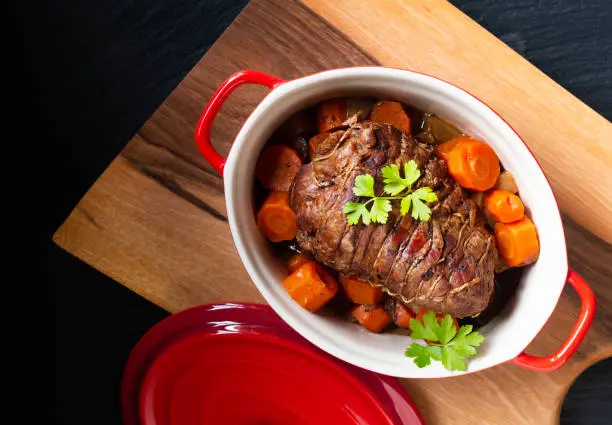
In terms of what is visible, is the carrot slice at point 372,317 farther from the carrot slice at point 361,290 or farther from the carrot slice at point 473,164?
the carrot slice at point 473,164

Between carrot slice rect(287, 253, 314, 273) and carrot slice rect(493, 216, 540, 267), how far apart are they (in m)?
0.55

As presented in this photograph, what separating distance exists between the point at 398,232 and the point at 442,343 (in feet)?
1.11

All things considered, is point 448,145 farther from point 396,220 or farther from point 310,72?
point 310,72

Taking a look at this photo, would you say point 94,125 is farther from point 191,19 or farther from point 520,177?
point 520,177

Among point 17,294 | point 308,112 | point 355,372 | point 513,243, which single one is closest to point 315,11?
point 308,112

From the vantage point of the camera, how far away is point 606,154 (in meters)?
1.95

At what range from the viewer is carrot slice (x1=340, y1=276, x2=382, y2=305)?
5.99 ft

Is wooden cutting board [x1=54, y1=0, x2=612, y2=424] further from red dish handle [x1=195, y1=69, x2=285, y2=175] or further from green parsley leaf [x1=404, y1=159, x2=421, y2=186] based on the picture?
green parsley leaf [x1=404, y1=159, x2=421, y2=186]

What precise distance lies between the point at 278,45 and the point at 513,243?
2.99ft

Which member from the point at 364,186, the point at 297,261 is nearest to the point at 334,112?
the point at 364,186

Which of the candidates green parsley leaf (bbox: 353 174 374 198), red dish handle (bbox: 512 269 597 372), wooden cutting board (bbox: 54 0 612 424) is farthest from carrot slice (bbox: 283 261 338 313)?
red dish handle (bbox: 512 269 597 372)

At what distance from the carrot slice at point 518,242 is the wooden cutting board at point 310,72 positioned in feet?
0.88

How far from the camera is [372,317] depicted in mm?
1885

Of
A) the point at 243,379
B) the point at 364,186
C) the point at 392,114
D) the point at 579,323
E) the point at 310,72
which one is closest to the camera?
the point at 364,186
